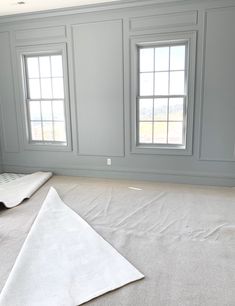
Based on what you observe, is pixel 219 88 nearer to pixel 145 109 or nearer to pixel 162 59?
pixel 162 59

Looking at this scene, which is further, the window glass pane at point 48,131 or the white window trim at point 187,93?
the window glass pane at point 48,131

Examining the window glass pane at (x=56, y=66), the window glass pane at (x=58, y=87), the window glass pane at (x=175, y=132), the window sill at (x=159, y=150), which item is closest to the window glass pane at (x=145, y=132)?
the window sill at (x=159, y=150)

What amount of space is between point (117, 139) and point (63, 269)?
8.19ft

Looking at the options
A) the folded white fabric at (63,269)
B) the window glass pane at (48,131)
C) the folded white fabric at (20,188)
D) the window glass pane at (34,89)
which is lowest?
the folded white fabric at (63,269)

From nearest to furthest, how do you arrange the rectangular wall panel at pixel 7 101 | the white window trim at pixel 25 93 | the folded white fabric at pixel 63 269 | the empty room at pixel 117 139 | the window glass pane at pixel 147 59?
the folded white fabric at pixel 63 269 < the empty room at pixel 117 139 < the window glass pane at pixel 147 59 < the white window trim at pixel 25 93 < the rectangular wall panel at pixel 7 101

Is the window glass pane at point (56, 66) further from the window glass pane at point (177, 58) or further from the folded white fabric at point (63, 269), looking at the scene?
the folded white fabric at point (63, 269)

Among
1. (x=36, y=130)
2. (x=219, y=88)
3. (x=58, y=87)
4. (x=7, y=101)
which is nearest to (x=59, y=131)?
(x=36, y=130)

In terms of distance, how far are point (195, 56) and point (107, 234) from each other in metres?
2.69

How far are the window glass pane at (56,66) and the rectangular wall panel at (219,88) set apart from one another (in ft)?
7.52

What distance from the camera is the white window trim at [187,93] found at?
356cm

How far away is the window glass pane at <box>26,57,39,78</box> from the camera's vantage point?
433 cm

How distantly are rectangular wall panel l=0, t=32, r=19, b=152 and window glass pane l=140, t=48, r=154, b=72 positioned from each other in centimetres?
227

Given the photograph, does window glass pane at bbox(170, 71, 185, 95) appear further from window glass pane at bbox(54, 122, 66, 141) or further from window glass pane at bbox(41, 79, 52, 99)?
window glass pane at bbox(41, 79, 52, 99)

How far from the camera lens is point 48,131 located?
4539 millimetres
